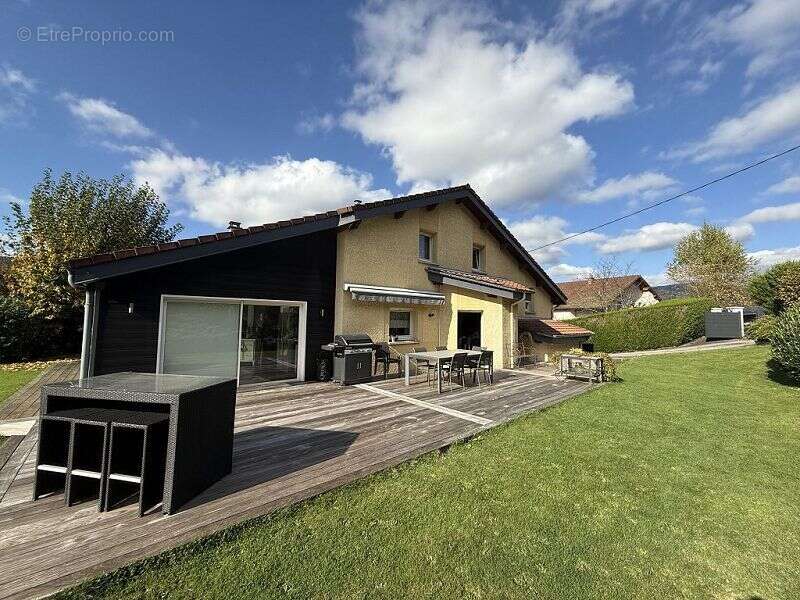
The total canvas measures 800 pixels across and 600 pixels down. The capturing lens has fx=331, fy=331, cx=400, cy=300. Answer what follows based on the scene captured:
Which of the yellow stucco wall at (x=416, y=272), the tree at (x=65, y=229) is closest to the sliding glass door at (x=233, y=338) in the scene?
the yellow stucco wall at (x=416, y=272)

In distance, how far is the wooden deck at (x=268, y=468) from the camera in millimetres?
3189

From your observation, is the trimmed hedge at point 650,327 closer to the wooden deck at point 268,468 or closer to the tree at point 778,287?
the tree at point 778,287

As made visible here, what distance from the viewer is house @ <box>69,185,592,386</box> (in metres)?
8.76

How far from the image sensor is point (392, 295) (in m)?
13.7

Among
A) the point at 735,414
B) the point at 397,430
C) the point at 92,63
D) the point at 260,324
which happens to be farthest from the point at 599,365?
the point at 92,63

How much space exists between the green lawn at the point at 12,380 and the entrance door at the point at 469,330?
57.3 ft

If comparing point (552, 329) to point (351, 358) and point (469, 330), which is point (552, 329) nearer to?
point (469, 330)

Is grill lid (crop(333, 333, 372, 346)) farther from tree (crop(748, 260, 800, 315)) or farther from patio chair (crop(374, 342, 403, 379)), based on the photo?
tree (crop(748, 260, 800, 315))

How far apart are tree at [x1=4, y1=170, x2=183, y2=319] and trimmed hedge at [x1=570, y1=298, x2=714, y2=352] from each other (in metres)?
37.0

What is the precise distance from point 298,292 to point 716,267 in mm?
52492

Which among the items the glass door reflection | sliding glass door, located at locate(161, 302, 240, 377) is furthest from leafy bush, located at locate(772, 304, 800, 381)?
sliding glass door, located at locate(161, 302, 240, 377)

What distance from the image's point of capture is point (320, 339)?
41.4ft

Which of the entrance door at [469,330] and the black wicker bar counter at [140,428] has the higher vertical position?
the entrance door at [469,330]

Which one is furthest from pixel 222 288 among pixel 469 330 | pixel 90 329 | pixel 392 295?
pixel 469 330
